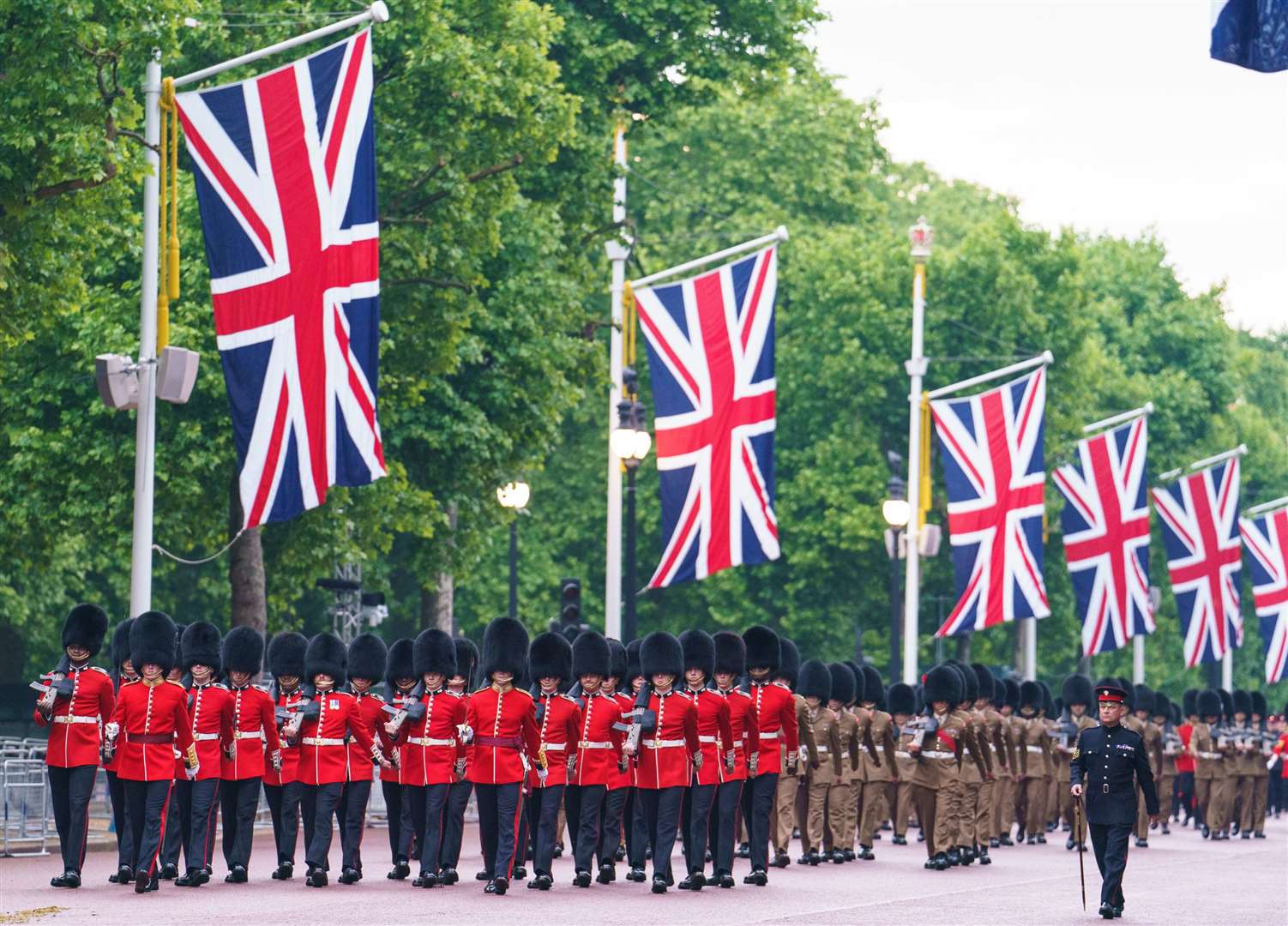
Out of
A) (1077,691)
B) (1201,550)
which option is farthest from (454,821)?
(1201,550)

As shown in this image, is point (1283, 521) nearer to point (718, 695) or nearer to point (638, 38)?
point (638, 38)

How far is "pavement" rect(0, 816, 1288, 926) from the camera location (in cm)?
1584

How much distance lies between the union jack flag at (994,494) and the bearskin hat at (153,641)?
58.3 ft

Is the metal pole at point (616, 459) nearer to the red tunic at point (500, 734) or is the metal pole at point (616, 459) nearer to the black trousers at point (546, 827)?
the black trousers at point (546, 827)

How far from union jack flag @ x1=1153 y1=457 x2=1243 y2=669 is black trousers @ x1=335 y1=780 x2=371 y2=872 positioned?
2633cm

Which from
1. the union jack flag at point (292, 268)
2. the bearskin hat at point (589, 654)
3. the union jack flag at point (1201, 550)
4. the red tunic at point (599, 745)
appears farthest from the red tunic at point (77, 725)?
the union jack flag at point (1201, 550)

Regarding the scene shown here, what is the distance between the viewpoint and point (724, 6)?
36125 millimetres

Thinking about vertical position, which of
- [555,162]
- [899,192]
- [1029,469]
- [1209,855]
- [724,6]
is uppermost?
[899,192]

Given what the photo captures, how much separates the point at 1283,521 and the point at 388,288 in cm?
2250

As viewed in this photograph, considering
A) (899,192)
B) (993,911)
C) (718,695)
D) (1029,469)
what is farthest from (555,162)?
(899,192)

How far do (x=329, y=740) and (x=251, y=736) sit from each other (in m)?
0.59

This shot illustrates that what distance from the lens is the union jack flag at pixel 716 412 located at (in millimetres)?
27156

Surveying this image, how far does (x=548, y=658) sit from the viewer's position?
19.1 meters

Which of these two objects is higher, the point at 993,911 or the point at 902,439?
the point at 902,439
